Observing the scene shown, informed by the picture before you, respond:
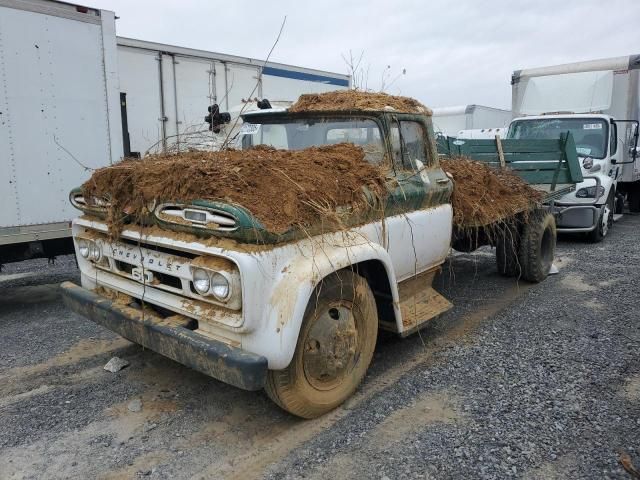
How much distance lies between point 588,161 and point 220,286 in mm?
8915

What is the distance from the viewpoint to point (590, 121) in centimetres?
1018

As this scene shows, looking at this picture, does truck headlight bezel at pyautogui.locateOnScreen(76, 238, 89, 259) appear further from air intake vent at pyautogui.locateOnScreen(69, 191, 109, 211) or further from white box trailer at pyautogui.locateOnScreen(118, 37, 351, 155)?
white box trailer at pyautogui.locateOnScreen(118, 37, 351, 155)

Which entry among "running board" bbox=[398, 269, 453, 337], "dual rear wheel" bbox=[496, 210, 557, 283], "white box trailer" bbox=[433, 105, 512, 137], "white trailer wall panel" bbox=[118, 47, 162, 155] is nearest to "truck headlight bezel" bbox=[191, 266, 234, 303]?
"running board" bbox=[398, 269, 453, 337]

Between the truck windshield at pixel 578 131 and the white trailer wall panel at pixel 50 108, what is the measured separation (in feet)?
26.4

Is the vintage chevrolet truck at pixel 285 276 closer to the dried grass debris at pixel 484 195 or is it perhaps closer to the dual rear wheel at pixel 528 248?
the dried grass debris at pixel 484 195

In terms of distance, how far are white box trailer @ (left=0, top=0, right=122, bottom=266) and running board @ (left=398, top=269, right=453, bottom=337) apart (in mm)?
3706

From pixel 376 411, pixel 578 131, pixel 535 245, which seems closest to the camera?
pixel 376 411

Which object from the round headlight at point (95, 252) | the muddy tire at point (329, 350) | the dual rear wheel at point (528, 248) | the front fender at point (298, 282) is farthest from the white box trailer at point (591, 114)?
the round headlight at point (95, 252)

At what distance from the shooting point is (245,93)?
11.6 m

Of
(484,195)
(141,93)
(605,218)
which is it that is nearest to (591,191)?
(605,218)

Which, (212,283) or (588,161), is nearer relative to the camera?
(212,283)

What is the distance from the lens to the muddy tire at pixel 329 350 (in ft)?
10.6

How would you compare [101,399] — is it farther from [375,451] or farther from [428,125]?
[428,125]

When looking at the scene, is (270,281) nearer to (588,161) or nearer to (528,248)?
(528,248)
